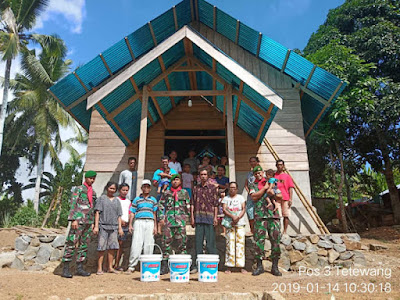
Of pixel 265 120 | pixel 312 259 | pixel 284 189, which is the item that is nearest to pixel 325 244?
pixel 312 259

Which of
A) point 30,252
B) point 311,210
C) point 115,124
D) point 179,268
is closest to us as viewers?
point 179,268

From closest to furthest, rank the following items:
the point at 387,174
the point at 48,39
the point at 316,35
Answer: the point at 387,174 → the point at 316,35 → the point at 48,39

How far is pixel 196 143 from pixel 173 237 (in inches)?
242

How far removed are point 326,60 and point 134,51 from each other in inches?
282

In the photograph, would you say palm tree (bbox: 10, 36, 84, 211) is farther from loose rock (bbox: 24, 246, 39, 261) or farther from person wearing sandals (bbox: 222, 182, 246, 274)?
person wearing sandals (bbox: 222, 182, 246, 274)

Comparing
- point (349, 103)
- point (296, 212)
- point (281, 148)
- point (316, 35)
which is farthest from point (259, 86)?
point (316, 35)

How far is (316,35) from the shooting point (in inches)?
590

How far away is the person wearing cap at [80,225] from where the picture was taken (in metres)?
4.80

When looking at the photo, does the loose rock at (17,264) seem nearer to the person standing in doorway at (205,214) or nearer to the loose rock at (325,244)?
the person standing in doorway at (205,214)

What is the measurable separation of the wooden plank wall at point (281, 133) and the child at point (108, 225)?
12.7 feet

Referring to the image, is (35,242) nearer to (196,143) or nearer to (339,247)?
(196,143)

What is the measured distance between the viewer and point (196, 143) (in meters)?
10.9

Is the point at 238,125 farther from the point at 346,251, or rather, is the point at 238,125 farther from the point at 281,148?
the point at 346,251

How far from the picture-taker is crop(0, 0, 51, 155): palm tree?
50.6 ft
